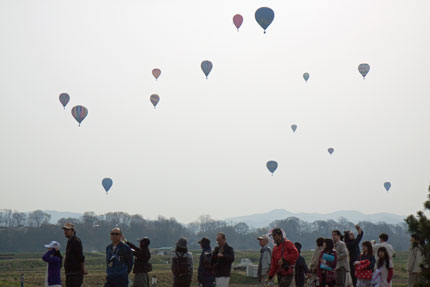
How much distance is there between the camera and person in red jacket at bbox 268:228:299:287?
16.9 metres

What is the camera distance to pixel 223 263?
63.5 feet

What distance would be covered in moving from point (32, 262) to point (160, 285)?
51167mm

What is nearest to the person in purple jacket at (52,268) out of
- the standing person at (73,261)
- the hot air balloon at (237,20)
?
the standing person at (73,261)

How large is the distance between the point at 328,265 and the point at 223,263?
3295 millimetres

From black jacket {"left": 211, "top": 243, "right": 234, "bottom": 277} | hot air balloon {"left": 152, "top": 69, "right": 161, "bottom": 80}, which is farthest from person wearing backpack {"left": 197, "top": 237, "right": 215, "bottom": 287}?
hot air balloon {"left": 152, "top": 69, "right": 161, "bottom": 80}

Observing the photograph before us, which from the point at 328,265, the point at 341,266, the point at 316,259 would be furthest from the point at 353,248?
the point at 328,265

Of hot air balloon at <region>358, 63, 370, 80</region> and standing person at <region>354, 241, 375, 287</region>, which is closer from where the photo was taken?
standing person at <region>354, 241, 375, 287</region>

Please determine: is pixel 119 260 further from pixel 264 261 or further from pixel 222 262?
pixel 264 261

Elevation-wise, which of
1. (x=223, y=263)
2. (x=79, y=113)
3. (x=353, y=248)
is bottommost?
(x=223, y=263)

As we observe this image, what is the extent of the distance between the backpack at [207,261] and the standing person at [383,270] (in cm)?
461

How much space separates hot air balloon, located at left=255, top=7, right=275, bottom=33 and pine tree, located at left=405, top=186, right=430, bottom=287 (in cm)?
4605

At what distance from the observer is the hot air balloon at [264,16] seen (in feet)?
193

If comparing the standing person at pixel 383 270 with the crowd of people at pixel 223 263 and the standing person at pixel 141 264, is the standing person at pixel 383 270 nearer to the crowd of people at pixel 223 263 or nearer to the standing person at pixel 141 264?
the crowd of people at pixel 223 263

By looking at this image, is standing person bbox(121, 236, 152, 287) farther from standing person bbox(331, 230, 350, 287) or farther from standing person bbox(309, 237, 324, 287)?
standing person bbox(331, 230, 350, 287)
